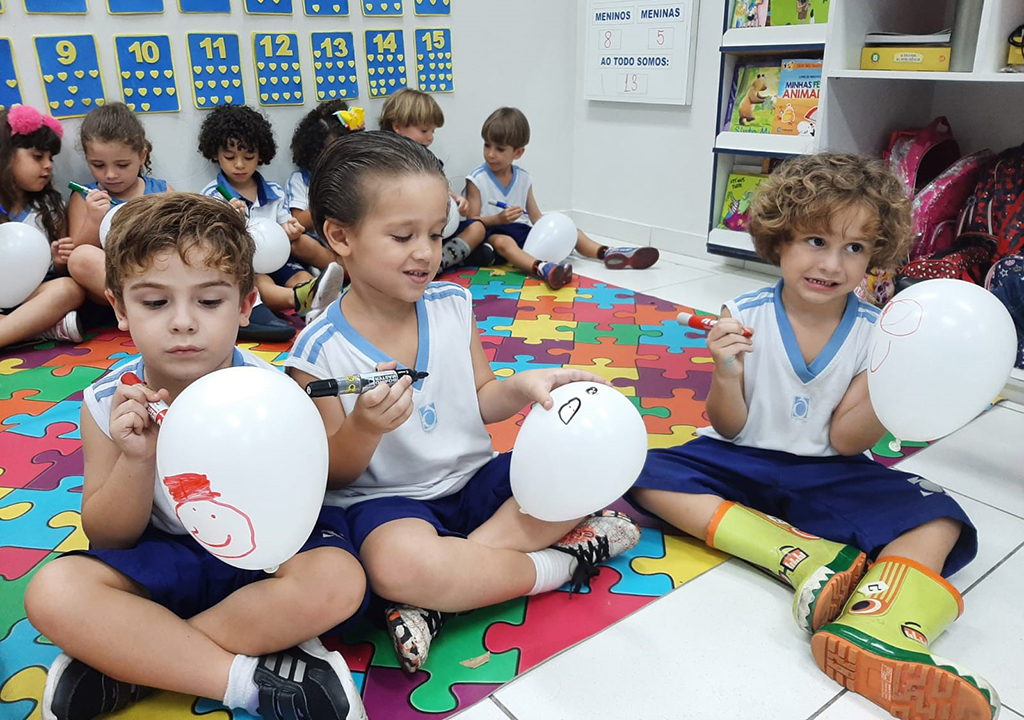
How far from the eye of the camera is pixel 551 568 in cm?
102

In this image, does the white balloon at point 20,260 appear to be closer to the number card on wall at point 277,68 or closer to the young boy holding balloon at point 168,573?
the number card on wall at point 277,68

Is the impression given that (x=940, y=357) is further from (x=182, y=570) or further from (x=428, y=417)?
(x=182, y=570)

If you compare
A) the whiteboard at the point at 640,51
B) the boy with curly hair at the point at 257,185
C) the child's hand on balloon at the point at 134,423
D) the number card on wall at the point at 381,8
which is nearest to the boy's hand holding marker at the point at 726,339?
the child's hand on balloon at the point at 134,423

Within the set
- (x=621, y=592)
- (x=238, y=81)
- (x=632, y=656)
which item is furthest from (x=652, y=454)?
(x=238, y=81)

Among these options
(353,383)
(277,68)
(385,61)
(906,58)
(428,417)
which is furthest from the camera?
(385,61)

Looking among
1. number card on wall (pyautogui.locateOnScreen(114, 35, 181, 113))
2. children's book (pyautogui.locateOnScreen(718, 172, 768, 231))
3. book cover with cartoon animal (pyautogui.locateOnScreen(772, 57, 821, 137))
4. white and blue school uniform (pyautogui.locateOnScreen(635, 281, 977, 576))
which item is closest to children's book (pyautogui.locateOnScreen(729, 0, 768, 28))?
book cover with cartoon animal (pyautogui.locateOnScreen(772, 57, 821, 137))

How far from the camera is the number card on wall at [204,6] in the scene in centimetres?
233

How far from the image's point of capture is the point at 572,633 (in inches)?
37.9

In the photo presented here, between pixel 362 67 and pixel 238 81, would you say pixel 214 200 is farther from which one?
pixel 362 67

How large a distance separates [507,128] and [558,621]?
206 centimetres

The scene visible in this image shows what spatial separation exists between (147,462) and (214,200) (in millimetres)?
330

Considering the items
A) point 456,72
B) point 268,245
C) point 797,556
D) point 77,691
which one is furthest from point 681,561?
point 456,72

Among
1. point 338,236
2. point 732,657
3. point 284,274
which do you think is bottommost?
point 732,657

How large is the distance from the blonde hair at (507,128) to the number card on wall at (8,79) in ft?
4.64
